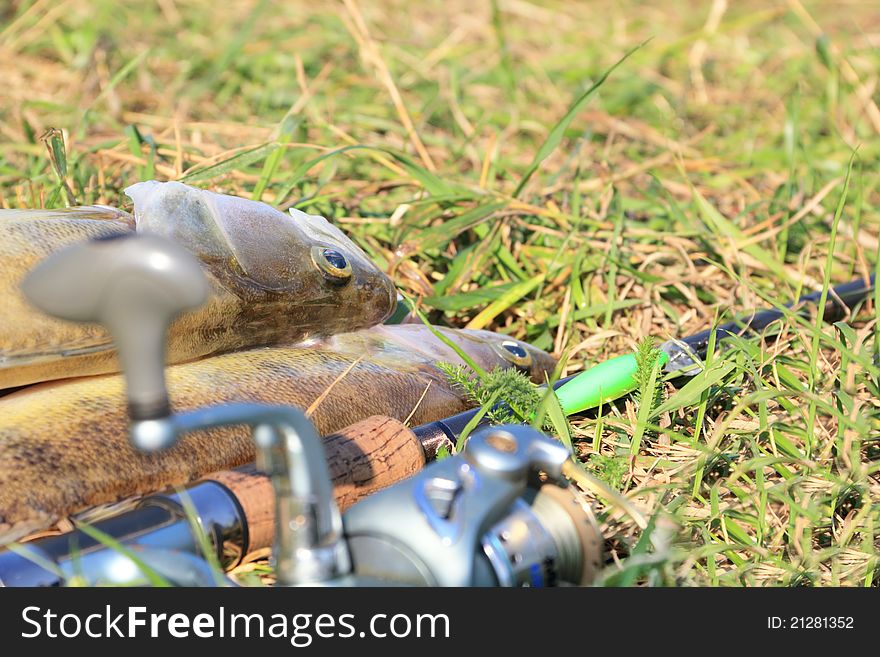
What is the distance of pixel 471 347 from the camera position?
2629 millimetres

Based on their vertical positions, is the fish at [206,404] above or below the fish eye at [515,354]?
below

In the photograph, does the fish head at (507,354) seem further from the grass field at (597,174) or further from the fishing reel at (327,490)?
the fishing reel at (327,490)

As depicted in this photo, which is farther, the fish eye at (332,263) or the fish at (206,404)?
the fish eye at (332,263)

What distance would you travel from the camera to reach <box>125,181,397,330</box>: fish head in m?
2.19

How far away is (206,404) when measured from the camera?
2070 millimetres

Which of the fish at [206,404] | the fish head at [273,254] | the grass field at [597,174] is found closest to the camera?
the fish at [206,404]

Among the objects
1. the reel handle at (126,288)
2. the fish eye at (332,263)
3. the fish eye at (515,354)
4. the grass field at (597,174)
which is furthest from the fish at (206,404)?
the reel handle at (126,288)

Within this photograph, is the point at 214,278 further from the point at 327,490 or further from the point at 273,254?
the point at 327,490

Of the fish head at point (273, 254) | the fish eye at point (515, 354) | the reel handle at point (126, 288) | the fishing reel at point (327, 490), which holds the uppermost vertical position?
the fish head at point (273, 254)

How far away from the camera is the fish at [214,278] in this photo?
1951mm

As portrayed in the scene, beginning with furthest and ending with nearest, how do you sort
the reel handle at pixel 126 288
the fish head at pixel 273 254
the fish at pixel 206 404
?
the fish head at pixel 273 254 → the fish at pixel 206 404 → the reel handle at pixel 126 288
